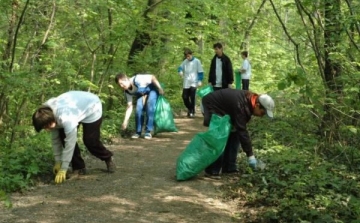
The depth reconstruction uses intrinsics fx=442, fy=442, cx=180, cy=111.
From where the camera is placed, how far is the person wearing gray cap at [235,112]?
6.13 m

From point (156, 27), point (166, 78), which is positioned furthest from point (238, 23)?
point (156, 27)

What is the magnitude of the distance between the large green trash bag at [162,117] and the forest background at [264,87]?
3.46 ft

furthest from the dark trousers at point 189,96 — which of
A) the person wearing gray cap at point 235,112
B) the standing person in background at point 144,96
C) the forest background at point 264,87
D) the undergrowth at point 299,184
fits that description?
the person wearing gray cap at point 235,112

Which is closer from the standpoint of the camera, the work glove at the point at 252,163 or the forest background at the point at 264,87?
the forest background at the point at 264,87

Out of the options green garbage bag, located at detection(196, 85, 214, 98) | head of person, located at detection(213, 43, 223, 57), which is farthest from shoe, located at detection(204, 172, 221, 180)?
head of person, located at detection(213, 43, 223, 57)

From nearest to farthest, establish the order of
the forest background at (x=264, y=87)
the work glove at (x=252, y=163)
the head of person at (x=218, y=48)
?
the forest background at (x=264, y=87) < the work glove at (x=252, y=163) < the head of person at (x=218, y=48)

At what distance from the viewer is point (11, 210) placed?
5.04 meters

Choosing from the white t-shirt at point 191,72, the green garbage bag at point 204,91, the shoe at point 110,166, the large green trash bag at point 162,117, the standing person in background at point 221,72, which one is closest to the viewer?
the shoe at point 110,166

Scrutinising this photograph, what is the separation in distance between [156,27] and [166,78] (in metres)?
3.84

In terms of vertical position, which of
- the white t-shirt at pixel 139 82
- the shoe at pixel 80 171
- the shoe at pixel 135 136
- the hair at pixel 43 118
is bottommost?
the shoe at pixel 80 171

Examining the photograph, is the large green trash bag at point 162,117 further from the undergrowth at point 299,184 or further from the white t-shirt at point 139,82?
the undergrowth at point 299,184

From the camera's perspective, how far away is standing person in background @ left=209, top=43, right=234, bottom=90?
1074 centimetres

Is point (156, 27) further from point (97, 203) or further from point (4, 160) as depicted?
point (97, 203)

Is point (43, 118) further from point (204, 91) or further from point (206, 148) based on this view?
point (204, 91)
